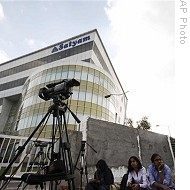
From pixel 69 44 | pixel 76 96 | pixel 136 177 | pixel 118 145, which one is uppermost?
pixel 69 44

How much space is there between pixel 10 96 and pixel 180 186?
32793 mm

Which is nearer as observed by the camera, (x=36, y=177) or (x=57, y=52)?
(x=36, y=177)

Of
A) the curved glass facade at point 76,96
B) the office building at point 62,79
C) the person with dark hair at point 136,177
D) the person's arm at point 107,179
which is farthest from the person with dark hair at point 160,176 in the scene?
the curved glass facade at point 76,96

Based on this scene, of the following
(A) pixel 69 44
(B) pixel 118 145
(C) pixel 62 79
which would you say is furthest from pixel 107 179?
(A) pixel 69 44

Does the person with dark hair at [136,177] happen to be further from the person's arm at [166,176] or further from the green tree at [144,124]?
the green tree at [144,124]

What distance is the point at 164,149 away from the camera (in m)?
6.69

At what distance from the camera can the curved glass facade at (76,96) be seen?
60.2 ft

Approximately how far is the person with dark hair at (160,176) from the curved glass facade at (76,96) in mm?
14850

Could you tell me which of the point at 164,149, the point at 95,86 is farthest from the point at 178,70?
the point at 95,86

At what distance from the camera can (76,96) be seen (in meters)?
18.5

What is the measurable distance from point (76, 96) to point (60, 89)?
16002mm

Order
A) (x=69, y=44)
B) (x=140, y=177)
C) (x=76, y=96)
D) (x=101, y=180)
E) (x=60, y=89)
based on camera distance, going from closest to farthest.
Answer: (x=60, y=89), (x=140, y=177), (x=101, y=180), (x=76, y=96), (x=69, y=44)

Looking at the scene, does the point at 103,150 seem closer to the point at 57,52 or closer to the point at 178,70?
the point at 178,70

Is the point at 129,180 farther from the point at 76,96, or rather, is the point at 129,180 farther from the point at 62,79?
the point at 76,96
